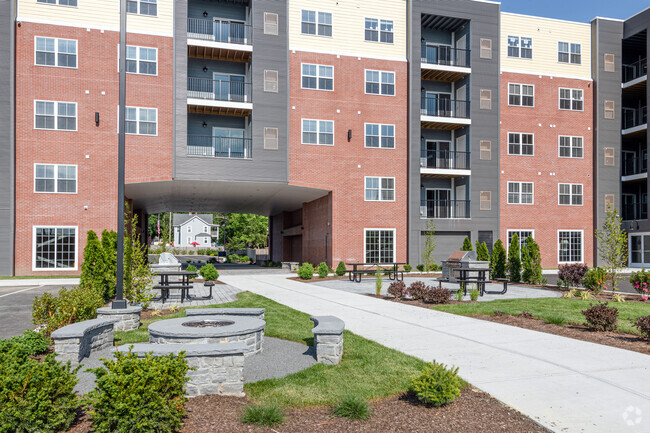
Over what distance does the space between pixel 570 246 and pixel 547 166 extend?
638cm

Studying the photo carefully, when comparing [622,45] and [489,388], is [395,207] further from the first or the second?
[489,388]

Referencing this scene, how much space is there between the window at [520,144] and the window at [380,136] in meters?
9.51

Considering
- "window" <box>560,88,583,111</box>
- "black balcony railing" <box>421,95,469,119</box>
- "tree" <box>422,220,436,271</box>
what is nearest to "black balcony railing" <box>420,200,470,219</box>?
"tree" <box>422,220,436,271</box>

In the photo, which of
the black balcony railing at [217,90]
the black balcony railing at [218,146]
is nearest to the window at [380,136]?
the black balcony railing at [218,146]

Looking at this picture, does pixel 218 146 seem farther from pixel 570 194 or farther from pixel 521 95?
pixel 570 194

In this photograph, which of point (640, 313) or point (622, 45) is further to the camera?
point (622, 45)

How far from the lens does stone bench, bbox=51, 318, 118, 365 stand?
7.33 m

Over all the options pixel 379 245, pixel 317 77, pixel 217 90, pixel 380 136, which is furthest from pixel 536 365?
pixel 217 90

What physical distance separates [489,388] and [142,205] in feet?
128

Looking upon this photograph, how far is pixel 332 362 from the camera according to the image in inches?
287

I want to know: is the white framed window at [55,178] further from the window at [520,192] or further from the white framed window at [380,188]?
the window at [520,192]

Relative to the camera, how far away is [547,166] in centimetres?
3516

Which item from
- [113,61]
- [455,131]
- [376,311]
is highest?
[113,61]

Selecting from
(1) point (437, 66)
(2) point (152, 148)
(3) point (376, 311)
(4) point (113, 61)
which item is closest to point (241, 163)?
(2) point (152, 148)
